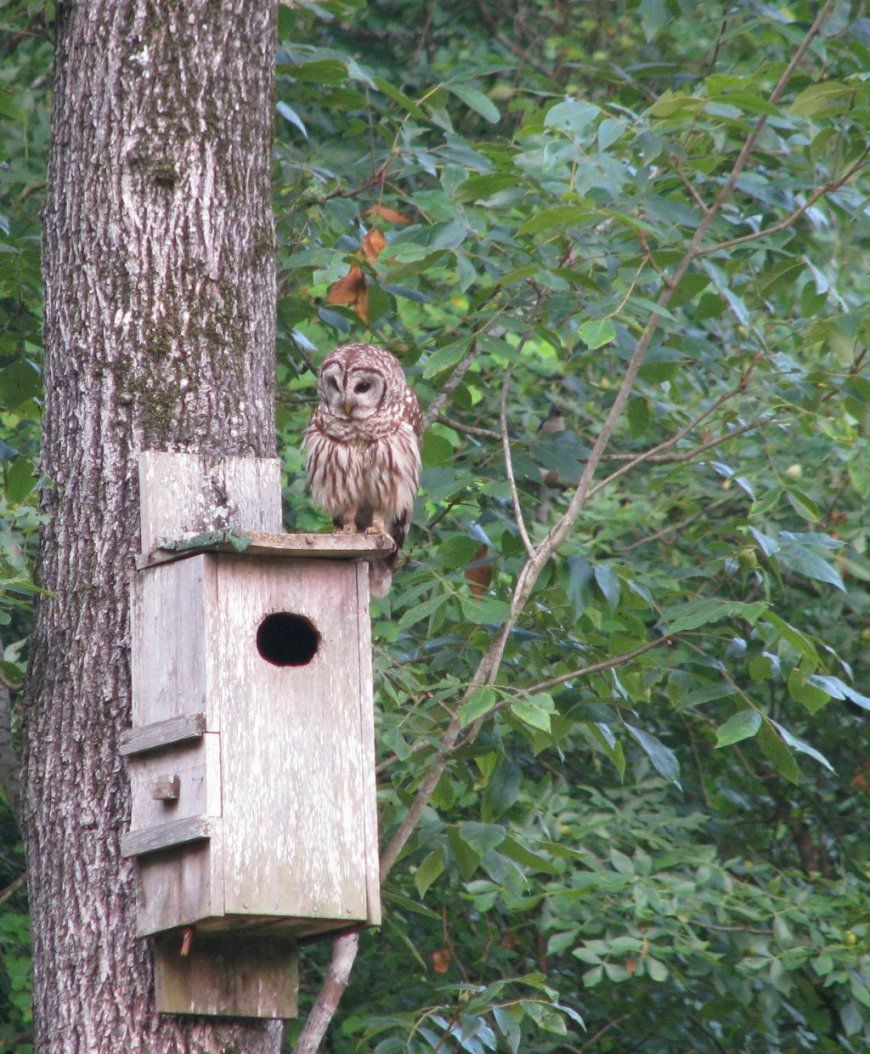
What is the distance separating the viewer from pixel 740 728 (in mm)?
3752

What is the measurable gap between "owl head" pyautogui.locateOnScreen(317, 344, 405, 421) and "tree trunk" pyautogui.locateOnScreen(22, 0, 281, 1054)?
0.79 m

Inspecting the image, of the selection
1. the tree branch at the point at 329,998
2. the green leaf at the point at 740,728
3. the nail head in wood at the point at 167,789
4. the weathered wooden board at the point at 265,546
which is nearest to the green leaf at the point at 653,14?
the weathered wooden board at the point at 265,546

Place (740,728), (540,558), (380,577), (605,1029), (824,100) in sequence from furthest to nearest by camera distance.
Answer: (605,1029) < (380,577) < (540,558) < (824,100) < (740,728)

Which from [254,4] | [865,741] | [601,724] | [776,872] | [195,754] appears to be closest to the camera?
[195,754]

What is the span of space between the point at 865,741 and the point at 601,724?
137 inches

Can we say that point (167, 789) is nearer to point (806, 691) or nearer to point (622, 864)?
point (806, 691)

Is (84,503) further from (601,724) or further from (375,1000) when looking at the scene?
(375,1000)

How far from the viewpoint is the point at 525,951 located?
22.4 feet

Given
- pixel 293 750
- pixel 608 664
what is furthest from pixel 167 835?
pixel 608 664

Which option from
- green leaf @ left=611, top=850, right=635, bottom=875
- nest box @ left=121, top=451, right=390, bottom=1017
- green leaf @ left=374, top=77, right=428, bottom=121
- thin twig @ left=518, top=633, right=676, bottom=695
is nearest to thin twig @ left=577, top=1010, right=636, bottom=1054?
green leaf @ left=611, top=850, right=635, bottom=875

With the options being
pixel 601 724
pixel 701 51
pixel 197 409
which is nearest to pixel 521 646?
pixel 601 724

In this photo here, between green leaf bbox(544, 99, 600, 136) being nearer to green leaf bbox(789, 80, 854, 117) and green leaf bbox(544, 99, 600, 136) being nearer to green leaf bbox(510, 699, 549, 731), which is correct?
green leaf bbox(789, 80, 854, 117)

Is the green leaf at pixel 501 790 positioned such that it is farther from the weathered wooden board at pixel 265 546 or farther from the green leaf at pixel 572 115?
the green leaf at pixel 572 115

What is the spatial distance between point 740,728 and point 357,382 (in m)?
1.66
